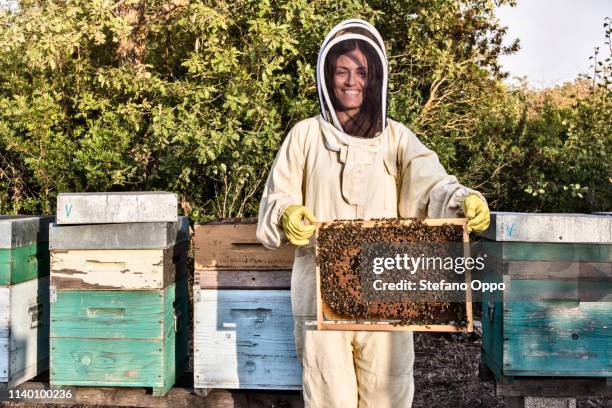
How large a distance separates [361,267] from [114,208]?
4.56ft

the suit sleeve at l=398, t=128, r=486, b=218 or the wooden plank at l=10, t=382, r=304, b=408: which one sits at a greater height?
the suit sleeve at l=398, t=128, r=486, b=218

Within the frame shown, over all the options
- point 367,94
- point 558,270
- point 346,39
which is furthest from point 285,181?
point 558,270

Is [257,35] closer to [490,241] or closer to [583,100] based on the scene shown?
[490,241]

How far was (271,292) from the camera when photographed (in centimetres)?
310

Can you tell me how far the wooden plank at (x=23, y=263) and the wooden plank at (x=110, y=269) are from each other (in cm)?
22

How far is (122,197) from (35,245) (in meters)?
0.73

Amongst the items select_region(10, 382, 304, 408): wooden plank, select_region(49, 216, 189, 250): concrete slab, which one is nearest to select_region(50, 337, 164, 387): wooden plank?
select_region(10, 382, 304, 408): wooden plank

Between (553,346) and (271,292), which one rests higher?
(271,292)

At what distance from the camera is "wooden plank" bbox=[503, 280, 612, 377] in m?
2.96

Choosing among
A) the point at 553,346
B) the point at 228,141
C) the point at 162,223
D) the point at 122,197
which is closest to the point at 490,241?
the point at 553,346

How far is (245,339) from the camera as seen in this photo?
312 centimetres

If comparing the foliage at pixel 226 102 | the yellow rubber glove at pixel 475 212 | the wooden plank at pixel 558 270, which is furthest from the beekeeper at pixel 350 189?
the foliage at pixel 226 102

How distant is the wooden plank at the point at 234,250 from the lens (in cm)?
309

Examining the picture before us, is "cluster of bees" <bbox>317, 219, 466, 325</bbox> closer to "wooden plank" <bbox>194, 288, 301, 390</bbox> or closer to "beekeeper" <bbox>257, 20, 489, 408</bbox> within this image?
"beekeeper" <bbox>257, 20, 489, 408</bbox>
